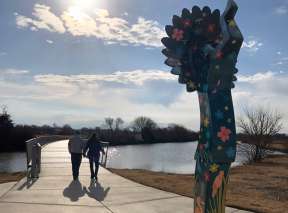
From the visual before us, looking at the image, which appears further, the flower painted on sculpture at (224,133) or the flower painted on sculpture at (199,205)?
the flower painted on sculpture at (199,205)

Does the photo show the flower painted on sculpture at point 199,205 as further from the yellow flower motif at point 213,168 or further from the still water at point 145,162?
the still water at point 145,162

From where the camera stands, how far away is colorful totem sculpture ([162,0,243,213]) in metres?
6.21

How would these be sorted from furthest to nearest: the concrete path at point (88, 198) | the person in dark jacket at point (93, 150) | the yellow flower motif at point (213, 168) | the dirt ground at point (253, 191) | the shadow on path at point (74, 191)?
1. the person in dark jacket at point (93, 150)
2. the shadow on path at point (74, 191)
3. the dirt ground at point (253, 191)
4. the concrete path at point (88, 198)
5. the yellow flower motif at point (213, 168)

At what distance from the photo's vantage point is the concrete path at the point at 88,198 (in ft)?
32.1

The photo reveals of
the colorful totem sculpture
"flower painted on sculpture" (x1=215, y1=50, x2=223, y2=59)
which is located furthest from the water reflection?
"flower painted on sculpture" (x1=215, y1=50, x2=223, y2=59)

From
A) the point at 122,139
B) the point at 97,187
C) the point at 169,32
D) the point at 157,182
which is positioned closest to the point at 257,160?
the point at 157,182

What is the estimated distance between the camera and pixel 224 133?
6.23 meters

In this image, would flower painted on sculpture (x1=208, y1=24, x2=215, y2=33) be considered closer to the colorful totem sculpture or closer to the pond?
the colorful totem sculpture

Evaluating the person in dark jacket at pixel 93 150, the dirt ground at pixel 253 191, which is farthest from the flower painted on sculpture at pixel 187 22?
the person in dark jacket at pixel 93 150

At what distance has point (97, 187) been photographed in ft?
43.1

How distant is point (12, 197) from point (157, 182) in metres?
5.25

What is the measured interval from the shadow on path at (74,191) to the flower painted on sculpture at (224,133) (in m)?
5.57

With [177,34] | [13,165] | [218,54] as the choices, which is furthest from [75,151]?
[13,165]

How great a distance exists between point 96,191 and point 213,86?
688 centimetres
